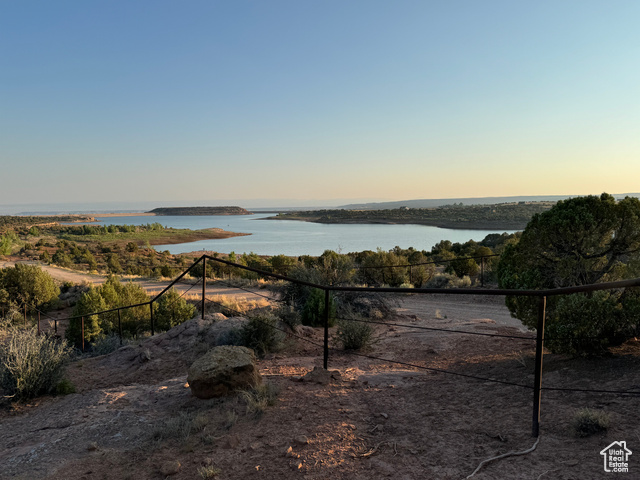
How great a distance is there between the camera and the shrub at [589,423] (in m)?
2.90

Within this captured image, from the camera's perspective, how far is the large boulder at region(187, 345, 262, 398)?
436cm

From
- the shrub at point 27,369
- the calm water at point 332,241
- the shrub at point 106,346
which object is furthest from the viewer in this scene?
the calm water at point 332,241

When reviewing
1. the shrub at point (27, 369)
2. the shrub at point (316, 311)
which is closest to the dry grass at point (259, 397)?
the shrub at point (27, 369)

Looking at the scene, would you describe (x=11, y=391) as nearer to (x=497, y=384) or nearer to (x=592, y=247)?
(x=497, y=384)

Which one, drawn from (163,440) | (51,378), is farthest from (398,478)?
(51,378)

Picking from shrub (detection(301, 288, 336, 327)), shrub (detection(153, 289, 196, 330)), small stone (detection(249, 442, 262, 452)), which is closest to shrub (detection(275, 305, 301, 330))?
shrub (detection(301, 288, 336, 327))

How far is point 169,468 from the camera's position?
9.87ft

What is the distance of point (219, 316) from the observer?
27.7 ft

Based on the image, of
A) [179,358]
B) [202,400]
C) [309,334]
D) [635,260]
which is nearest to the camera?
[202,400]

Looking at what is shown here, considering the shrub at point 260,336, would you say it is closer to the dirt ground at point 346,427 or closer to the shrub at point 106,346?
the dirt ground at point 346,427

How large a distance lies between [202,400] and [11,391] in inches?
112

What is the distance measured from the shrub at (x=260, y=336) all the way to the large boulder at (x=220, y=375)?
206 cm

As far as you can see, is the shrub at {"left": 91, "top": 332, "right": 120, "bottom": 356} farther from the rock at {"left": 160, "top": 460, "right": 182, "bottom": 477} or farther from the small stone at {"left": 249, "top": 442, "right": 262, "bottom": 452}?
the small stone at {"left": 249, "top": 442, "right": 262, "bottom": 452}

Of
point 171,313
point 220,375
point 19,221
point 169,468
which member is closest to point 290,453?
point 169,468
